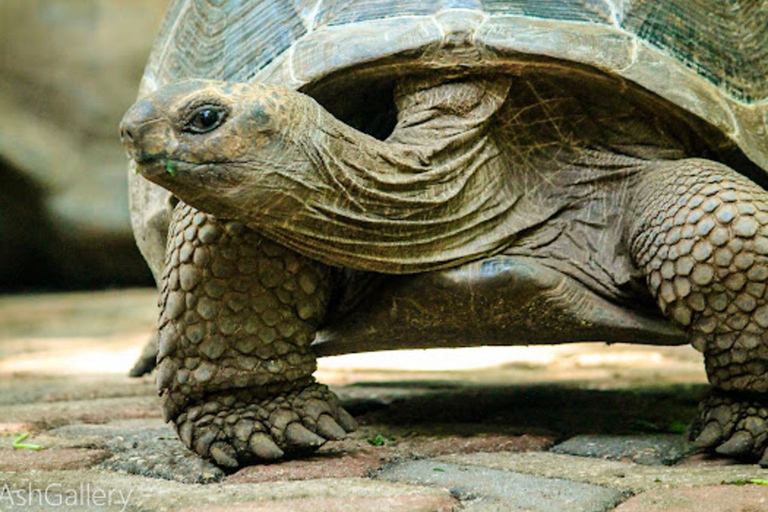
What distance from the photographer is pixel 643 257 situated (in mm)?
2850

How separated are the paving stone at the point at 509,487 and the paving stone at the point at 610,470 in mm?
69

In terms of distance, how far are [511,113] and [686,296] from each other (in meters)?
0.79

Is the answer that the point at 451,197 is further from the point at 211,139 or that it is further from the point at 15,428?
the point at 15,428

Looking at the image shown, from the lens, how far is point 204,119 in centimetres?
230

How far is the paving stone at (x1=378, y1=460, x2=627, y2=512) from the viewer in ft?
7.10

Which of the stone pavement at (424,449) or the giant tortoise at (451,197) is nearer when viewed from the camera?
the stone pavement at (424,449)

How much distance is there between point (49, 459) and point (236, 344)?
0.59 metres

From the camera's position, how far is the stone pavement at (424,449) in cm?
220

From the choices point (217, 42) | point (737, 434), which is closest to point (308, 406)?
point (737, 434)

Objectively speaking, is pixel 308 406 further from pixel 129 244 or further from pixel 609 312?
pixel 129 244

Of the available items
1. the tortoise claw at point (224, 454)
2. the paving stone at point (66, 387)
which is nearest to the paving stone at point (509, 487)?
the tortoise claw at point (224, 454)

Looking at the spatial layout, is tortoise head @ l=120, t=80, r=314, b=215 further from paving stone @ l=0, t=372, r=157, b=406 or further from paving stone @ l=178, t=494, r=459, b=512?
paving stone @ l=0, t=372, r=157, b=406

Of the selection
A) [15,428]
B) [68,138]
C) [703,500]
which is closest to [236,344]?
[15,428]

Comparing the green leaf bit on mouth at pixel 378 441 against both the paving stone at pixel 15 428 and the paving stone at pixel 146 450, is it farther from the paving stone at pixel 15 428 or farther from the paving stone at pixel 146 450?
the paving stone at pixel 15 428
